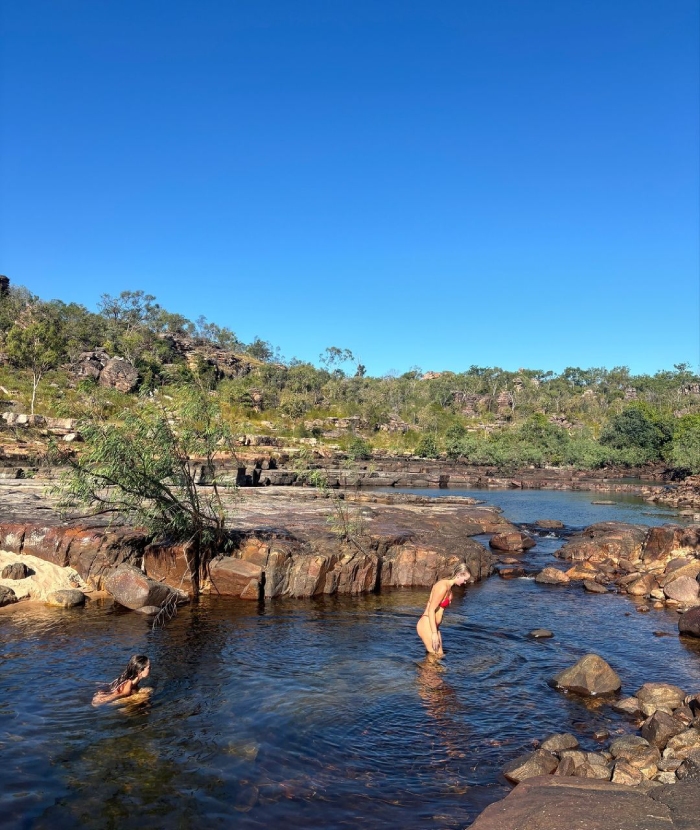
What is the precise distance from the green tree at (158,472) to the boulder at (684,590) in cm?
1318

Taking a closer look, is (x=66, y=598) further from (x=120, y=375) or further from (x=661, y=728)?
(x=120, y=375)

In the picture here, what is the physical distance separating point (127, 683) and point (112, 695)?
10.9 inches

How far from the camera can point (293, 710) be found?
10188 millimetres

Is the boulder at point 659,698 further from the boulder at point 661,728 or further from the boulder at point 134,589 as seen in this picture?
the boulder at point 134,589

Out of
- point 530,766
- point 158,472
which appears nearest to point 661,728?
point 530,766

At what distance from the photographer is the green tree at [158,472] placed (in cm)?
→ 1566

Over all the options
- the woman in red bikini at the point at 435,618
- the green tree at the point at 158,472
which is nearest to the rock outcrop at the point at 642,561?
the woman in red bikini at the point at 435,618

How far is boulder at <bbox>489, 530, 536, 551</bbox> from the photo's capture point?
2730 cm

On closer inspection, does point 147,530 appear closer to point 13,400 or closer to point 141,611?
point 141,611

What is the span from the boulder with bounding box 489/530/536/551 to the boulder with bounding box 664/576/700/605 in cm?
888

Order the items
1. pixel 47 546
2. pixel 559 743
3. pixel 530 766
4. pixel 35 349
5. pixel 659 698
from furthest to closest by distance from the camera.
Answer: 1. pixel 35 349
2. pixel 47 546
3. pixel 659 698
4. pixel 559 743
5. pixel 530 766

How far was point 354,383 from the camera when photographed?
454 ft

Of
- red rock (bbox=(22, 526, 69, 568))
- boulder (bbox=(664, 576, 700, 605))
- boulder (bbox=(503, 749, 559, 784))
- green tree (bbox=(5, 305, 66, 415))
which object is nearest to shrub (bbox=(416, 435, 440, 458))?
green tree (bbox=(5, 305, 66, 415))

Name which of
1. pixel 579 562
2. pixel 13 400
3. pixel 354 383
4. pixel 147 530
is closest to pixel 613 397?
pixel 354 383
